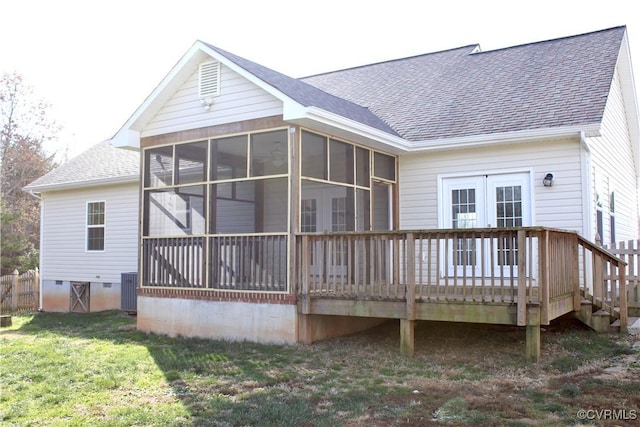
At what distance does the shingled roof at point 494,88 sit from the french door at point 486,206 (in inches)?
35.5

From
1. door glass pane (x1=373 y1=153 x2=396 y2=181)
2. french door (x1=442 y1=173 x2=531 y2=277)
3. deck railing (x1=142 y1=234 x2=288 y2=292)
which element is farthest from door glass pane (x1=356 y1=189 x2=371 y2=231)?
deck railing (x1=142 y1=234 x2=288 y2=292)

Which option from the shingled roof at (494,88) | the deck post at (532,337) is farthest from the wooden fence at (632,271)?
the deck post at (532,337)

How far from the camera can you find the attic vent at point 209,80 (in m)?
9.99

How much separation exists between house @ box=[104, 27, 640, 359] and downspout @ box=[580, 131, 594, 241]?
0.03 m

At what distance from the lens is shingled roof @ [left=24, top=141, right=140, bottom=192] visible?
50.1 ft

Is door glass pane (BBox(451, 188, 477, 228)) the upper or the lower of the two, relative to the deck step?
upper

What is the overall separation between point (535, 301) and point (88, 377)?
5640mm

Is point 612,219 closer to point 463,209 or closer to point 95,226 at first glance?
point 463,209

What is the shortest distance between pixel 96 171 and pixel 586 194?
1277 cm

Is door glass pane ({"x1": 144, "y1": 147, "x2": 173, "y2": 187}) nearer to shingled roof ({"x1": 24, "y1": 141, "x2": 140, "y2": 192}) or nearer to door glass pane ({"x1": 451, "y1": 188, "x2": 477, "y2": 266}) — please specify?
shingled roof ({"x1": 24, "y1": 141, "x2": 140, "y2": 192})

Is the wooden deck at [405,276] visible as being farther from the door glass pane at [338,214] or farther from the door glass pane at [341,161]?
the door glass pane at [338,214]

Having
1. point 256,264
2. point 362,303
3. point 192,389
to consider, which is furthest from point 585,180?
point 192,389

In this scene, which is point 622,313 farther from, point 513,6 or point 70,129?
point 70,129

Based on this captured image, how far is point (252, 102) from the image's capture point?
953 cm
